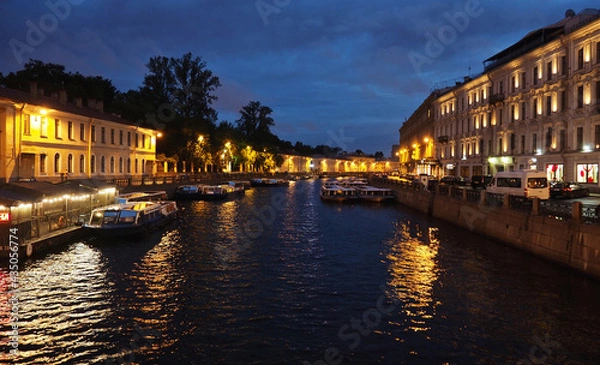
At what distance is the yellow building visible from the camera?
3853cm

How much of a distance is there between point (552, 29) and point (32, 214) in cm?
5391

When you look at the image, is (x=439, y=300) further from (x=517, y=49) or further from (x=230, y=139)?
(x=230, y=139)

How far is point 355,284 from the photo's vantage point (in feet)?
62.1

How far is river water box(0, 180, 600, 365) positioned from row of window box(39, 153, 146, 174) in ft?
66.7

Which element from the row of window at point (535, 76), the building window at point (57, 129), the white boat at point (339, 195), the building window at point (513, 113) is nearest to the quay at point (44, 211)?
the building window at point (57, 129)

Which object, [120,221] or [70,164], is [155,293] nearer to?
[120,221]

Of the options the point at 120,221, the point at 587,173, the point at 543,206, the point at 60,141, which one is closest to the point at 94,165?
the point at 60,141

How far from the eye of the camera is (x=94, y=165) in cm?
5244

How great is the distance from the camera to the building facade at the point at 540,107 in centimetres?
4069

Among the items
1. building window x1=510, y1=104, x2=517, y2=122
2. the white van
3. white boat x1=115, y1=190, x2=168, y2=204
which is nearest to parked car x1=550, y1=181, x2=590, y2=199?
the white van

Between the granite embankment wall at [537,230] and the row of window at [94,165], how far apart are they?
38.4 metres

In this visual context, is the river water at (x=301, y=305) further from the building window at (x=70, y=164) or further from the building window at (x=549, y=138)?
the building window at (x=549, y=138)

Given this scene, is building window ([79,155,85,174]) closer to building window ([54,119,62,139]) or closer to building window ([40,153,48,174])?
building window ([54,119,62,139])

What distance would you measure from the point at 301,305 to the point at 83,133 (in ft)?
140
